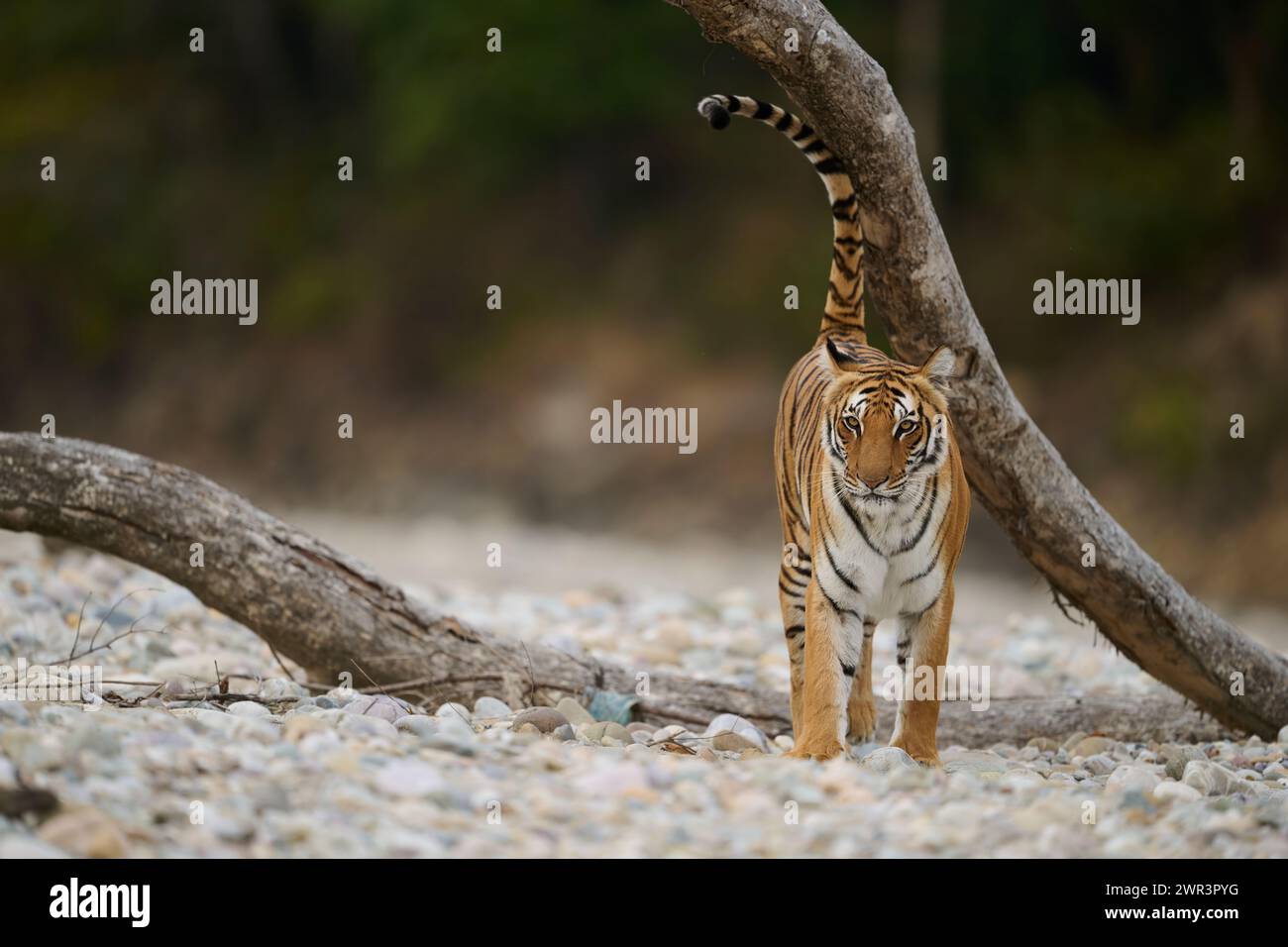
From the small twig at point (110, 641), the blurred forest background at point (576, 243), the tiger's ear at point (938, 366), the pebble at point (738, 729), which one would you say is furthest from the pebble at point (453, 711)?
the blurred forest background at point (576, 243)

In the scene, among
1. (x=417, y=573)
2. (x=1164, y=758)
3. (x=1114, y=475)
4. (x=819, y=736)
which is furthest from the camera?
(x=1114, y=475)

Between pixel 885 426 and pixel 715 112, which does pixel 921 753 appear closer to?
pixel 885 426

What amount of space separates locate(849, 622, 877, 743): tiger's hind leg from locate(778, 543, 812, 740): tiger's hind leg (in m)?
0.33

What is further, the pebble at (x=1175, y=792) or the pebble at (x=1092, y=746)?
the pebble at (x=1092, y=746)

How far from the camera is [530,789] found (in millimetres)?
4469

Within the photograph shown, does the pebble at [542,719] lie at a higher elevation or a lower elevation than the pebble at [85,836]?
higher

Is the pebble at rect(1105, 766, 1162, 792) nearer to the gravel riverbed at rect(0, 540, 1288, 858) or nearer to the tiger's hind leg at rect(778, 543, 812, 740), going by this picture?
the gravel riverbed at rect(0, 540, 1288, 858)

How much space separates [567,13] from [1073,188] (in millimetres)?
7838

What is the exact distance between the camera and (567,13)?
20812 millimetres

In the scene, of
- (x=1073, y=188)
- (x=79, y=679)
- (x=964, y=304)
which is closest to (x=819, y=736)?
(x=964, y=304)

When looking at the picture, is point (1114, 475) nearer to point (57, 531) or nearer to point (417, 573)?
point (417, 573)

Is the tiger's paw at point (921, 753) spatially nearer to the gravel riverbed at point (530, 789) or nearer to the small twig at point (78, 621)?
the gravel riverbed at point (530, 789)

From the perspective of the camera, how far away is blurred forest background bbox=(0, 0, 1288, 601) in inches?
641

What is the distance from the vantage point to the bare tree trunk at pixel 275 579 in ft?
19.8
